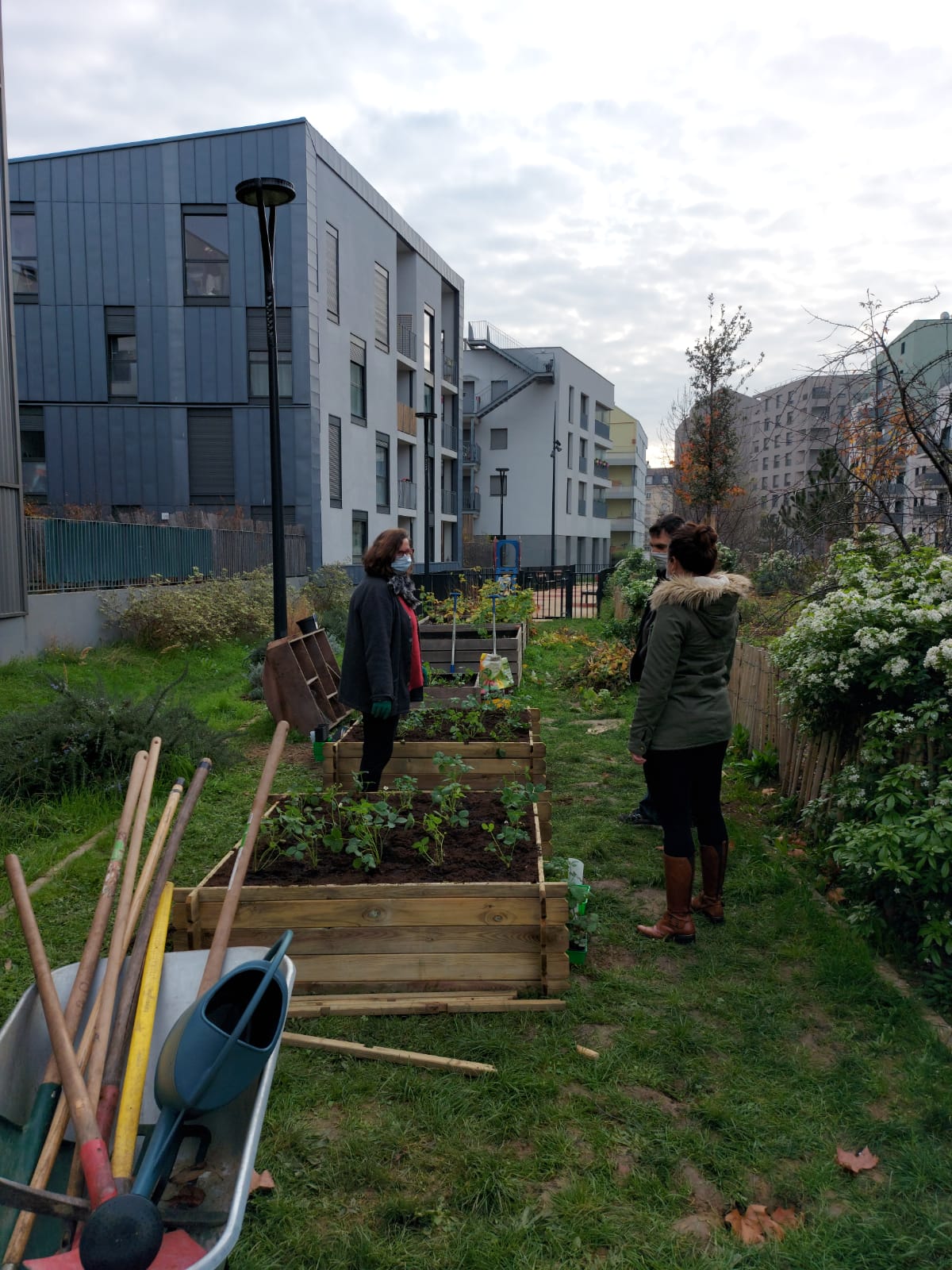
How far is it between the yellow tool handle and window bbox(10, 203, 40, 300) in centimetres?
2341

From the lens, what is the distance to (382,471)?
92.3 ft

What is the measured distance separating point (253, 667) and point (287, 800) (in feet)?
21.2

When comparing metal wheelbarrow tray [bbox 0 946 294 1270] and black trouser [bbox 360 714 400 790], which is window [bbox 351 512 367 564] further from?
metal wheelbarrow tray [bbox 0 946 294 1270]

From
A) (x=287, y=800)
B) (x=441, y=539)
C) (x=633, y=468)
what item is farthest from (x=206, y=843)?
(x=633, y=468)

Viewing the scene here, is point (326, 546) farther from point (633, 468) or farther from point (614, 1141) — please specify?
point (633, 468)

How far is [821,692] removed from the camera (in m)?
4.78

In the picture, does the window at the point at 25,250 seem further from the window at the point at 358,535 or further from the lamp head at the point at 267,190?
the lamp head at the point at 267,190

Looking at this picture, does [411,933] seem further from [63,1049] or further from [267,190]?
[267,190]

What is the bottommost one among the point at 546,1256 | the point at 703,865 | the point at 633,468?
the point at 546,1256

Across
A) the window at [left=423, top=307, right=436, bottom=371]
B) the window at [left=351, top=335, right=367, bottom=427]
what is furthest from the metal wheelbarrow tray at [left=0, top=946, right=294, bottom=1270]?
the window at [left=423, top=307, right=436, bottom=371]

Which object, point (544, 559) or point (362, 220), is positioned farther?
point (544, 559)

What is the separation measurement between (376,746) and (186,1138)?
10.5ft

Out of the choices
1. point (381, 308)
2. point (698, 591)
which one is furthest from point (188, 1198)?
point (381, 308)

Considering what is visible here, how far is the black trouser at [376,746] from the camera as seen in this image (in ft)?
17.1
